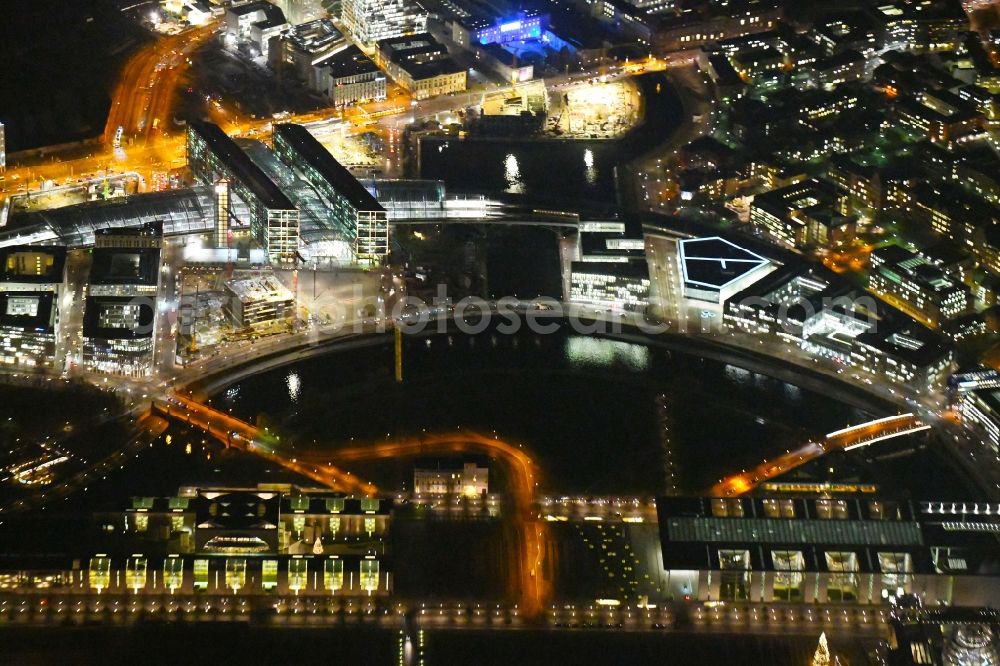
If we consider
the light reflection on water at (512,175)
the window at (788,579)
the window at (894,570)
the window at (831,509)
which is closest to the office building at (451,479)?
the window at (788,579)

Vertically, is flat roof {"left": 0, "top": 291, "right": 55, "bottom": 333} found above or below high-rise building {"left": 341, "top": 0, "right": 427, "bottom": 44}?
below

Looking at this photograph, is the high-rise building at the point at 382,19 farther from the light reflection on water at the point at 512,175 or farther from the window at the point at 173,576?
the window at the point at 173,576

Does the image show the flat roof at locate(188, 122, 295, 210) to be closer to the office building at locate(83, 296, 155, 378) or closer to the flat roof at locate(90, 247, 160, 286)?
the flat roof at locate(90, 247, 160, 286)

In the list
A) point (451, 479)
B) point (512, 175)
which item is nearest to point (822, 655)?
point (451, 479)

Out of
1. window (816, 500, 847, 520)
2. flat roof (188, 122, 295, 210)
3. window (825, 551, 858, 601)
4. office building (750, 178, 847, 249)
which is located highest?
flat roof (188, 122, 295, 210)

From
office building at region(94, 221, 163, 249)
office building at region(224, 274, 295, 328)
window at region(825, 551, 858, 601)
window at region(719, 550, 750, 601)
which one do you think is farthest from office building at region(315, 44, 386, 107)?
window at region(825, 551, 858, 601)

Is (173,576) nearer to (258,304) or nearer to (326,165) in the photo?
(258,304)
